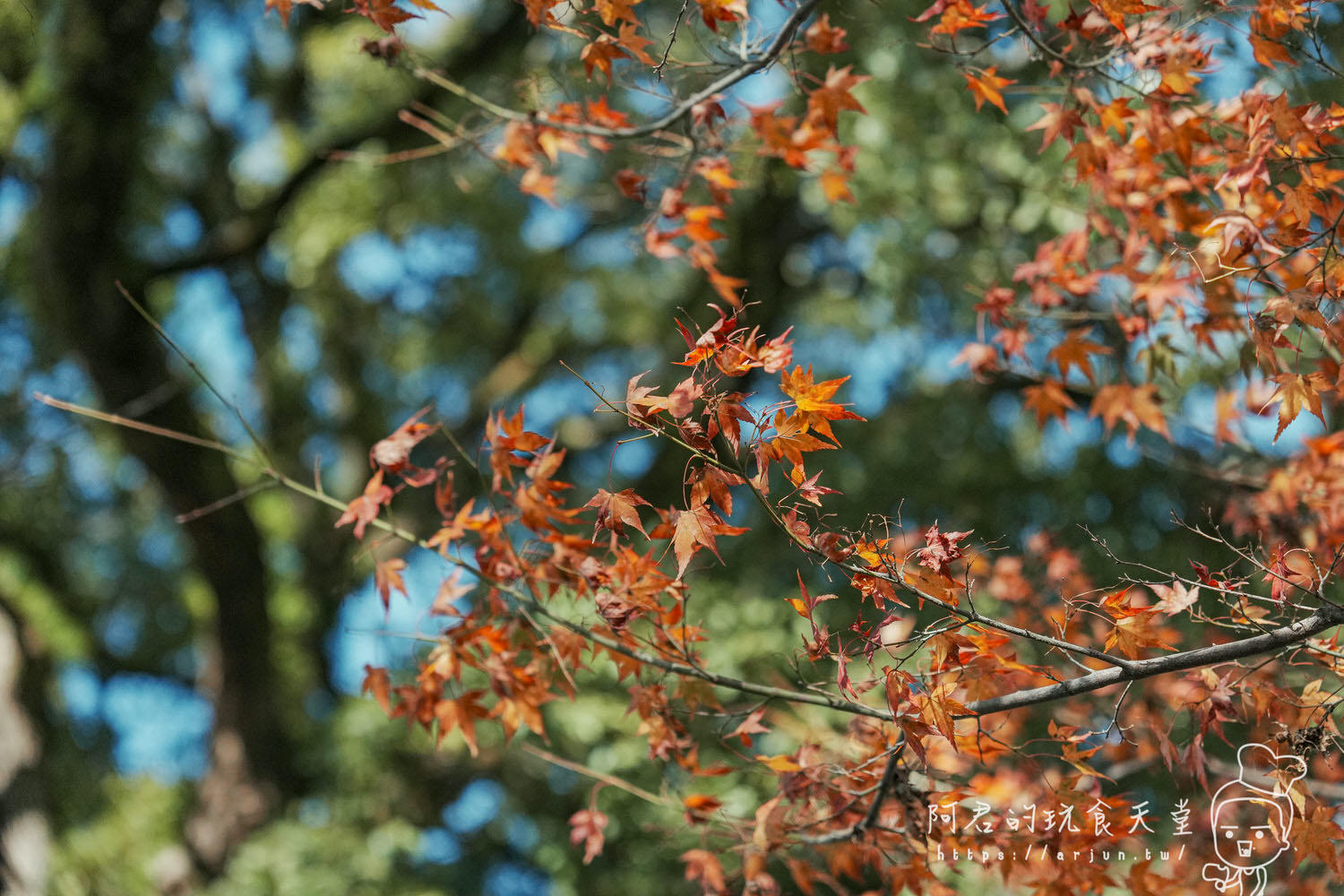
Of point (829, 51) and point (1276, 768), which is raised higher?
point (829, 51)

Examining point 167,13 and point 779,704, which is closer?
point 779,704

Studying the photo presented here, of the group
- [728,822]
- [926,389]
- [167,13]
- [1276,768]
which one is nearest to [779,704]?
[926,389]

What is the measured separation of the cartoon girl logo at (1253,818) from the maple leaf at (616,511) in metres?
0.94

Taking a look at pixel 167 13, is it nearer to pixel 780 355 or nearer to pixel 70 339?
pixel 70 339

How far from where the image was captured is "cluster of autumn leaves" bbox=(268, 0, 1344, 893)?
53.6 inches

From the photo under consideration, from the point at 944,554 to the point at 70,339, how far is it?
376cm

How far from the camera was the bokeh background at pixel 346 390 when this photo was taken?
3.76m

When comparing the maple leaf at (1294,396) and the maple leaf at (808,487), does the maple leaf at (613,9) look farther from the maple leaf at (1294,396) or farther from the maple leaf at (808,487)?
the maple leaf at (1294,396)

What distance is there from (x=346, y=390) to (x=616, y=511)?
5569 millimetres

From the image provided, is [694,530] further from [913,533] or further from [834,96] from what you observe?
[834,96]

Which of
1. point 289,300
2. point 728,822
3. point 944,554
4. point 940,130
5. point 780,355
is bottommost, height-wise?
point 289,300

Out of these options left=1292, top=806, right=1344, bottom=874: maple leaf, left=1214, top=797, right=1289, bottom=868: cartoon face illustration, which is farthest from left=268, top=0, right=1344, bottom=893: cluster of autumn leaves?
left=1214, top=797, right=1289, bottom=868: cartoon face illustration

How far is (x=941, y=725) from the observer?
1.34 metres

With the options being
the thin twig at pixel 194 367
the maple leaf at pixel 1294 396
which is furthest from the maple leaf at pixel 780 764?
the thin twig at pixel 194 367
